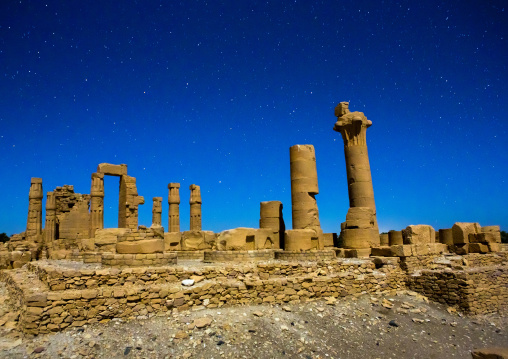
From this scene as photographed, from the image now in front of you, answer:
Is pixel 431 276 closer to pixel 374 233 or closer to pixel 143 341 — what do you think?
pixel 374 233

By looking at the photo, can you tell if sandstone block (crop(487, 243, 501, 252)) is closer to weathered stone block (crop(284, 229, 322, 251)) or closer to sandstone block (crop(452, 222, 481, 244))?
sandstone block (crop(452, 222, 481, 244))

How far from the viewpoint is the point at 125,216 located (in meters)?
Answer: 20.4

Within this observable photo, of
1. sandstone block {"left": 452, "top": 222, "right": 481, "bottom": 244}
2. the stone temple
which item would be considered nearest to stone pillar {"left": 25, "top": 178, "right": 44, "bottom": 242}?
the stone temple

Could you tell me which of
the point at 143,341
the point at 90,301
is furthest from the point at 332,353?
the point at 90,301

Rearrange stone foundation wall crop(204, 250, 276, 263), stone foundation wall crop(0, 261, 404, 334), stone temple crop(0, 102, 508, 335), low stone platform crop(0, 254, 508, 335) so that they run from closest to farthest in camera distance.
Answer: stone foundation wall crop(0, 261, 404, 334) < low stone platform crop(0, 254, 508, 335) < stone temple crop(0, 102, 508, 335) < stone foundation wall crop(204, 250, 276, 263)

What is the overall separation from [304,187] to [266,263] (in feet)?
18.4

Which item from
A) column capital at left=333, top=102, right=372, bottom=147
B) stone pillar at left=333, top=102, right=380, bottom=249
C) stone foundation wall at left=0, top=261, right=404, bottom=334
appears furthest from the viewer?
column capital at left=333, top=102, right=372, bottom=147

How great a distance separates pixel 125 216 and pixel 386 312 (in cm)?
1559

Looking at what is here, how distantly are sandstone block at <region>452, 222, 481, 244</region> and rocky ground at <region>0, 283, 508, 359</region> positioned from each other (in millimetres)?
6038

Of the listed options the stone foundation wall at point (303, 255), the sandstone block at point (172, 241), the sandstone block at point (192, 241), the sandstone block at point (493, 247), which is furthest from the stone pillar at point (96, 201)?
the sandstone block at point (493, 247)

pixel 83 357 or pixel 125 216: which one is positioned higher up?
pixel 125 216

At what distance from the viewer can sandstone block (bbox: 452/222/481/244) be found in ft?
51.8

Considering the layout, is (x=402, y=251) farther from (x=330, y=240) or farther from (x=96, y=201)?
(x=96, y=201)

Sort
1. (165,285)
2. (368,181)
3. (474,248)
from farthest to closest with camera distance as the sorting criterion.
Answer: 1. (368,181)
2. (474,248)
3. (165,285)
